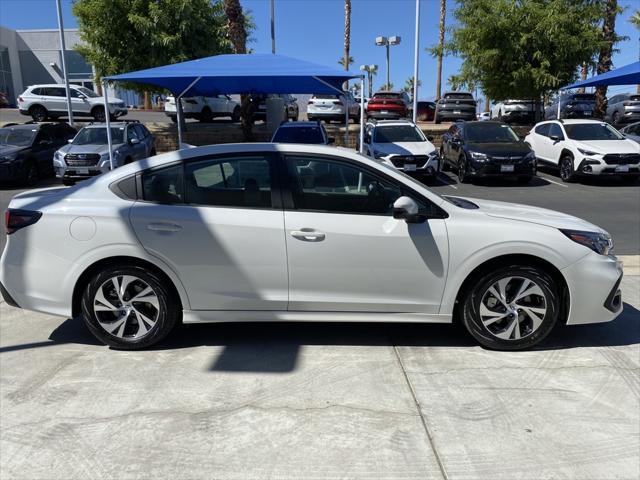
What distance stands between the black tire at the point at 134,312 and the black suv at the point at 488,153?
11.1m

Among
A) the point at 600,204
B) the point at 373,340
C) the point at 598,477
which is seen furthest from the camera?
the point at 600,204

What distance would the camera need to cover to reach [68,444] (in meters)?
3.02

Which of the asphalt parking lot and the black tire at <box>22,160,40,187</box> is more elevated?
the black tire at <box>22,160,40,187</box>

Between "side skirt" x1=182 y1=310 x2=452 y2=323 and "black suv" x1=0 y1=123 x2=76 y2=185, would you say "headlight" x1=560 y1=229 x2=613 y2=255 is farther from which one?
"black suv" x1=0 y1=123 x2=76 y2=185

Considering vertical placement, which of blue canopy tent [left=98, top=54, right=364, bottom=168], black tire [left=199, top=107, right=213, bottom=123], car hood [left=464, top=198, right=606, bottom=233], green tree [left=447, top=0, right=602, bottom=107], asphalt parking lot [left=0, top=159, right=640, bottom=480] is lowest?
asphalt parking lot [left=0, top=159, right=640, bottom=480]

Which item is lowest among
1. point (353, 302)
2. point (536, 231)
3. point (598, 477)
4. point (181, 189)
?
point (598, 477)

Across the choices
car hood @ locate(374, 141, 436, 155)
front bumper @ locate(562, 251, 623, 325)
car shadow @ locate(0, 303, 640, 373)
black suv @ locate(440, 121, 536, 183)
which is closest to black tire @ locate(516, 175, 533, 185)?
black suv @ locate(440, 121, 536, 183)

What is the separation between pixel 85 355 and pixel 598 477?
3.50 meters

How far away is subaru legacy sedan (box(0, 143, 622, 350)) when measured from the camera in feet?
13.1

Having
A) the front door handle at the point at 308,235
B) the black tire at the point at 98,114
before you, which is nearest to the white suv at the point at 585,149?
the front door handle at the point at 308,235

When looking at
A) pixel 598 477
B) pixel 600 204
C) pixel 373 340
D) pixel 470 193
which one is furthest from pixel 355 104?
pixel 598 477

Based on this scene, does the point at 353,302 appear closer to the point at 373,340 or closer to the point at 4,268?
the point at 373,340

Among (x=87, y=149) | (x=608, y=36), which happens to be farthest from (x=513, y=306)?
(x=608, y=36)

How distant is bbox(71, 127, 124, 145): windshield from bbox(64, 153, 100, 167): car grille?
0.85 meters
